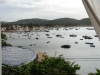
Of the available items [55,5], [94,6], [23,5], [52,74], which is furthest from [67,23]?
[94,6]

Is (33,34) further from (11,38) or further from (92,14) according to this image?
(92,14)

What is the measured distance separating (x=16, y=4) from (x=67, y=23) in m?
3.41

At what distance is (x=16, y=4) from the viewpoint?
11.7m

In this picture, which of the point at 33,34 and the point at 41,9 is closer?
the point at 41,9

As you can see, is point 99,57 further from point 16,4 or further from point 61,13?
point 16,4

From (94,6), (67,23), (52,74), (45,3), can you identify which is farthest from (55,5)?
(94,6)

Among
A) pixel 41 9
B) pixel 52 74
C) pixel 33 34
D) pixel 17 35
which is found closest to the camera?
pixel 52 74

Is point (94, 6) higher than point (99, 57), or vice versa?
point (94, 6)

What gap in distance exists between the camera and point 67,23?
1158cm

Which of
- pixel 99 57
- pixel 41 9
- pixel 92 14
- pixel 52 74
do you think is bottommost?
pixel 99 57

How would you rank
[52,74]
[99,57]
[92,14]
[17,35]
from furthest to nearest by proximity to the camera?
[17,35] < [99,57] < [52,74] < [92,14]

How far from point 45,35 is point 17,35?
2.75 meters

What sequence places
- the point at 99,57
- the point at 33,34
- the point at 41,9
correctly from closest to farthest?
the point at 99,57
the point at 41,9
the point at 33,34

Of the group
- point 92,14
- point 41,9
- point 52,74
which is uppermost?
point 41,9
